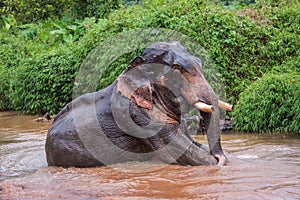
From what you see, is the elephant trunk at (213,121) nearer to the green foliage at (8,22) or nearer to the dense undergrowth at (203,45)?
the dense undergrowth at (203,45)

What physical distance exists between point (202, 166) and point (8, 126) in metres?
6.08

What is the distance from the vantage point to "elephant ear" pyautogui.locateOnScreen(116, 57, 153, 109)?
18.4ft

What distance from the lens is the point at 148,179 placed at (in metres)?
5.13

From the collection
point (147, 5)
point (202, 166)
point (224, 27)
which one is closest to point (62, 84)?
point (147, 5)

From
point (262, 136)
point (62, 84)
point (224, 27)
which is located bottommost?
point (262, 136)

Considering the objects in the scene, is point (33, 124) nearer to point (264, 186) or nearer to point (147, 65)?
point (147, 65)

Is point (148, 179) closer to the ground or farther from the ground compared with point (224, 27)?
closer to the ground

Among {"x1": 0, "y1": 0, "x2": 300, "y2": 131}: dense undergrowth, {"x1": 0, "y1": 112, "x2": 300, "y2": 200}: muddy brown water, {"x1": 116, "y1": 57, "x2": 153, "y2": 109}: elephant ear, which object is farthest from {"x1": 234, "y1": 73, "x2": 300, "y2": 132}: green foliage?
{"x1": 116, "y1": 57, "x2": 153, "y2": 109}: elephant ear

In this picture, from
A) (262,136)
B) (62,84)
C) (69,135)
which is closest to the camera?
(69,135)

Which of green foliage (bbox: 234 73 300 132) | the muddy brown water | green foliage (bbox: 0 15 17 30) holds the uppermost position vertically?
green foliage (bbox: 0 15 17 30)

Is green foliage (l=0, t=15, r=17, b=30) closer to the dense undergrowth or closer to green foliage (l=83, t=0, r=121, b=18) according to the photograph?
green foliage (l=83, t=0, r=121, b=18)

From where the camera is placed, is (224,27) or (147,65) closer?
(147,65)

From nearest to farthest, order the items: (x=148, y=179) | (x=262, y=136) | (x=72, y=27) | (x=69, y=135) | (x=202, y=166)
Result: (x=148, y=179) < (x=202, y=166) < (x=69, y=135) < (x=262, y=136) < (x=72, y=27)

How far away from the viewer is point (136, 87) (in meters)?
5.66
